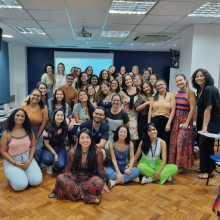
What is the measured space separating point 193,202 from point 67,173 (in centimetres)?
149

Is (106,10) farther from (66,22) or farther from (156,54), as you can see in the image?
(156,54)

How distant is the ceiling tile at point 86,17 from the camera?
13.0 feet

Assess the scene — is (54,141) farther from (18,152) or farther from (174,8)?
(174,8)

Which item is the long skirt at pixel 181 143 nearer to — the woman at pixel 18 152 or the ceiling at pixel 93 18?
the ceiling at pixel 93 18

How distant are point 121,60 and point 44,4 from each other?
550 centimetres

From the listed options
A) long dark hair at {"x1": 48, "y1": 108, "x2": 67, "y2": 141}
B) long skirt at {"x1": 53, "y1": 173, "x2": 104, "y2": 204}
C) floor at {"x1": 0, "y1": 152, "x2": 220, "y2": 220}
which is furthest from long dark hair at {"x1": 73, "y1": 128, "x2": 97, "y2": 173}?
long dark hair at {"x1": 48, "y1": 108, "x2": 67, "y2": 141}

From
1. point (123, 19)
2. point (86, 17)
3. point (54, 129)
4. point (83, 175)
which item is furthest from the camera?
point (123, 19)

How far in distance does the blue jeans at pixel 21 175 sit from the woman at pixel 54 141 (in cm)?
28

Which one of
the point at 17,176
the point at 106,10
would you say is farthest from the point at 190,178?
the point at 106,10

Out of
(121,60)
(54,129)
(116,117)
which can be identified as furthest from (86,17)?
(121,60)

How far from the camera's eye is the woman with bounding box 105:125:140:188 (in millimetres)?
2750

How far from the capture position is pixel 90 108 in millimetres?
3406

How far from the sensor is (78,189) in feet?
7.59

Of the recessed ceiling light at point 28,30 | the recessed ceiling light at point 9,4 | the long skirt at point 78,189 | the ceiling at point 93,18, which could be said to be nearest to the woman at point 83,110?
the long skirt at point 78,189
